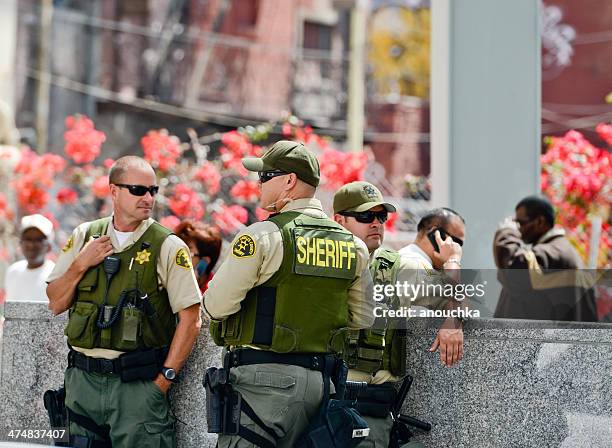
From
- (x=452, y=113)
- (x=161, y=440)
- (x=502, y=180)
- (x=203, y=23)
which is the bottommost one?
(x=161, y=440)

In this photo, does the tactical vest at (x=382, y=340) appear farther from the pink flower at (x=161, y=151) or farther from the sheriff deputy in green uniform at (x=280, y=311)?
the pink flower at (x=161, y=151)

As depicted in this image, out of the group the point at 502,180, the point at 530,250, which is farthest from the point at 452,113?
the point at 530,250

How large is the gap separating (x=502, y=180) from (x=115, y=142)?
15228mm

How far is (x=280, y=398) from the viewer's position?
4.43 metres

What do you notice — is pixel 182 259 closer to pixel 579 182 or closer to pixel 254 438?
pixel 254 438

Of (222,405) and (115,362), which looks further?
(115,362)

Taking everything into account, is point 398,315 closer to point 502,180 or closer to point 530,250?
point 530,250

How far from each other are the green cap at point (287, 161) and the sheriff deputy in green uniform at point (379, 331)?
0.52 metres

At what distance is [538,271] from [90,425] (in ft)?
9.12

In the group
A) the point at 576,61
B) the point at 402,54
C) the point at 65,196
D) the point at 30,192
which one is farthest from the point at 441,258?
the point at 402,54

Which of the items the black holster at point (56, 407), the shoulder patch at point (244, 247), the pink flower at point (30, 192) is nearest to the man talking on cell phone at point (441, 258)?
the shoulder patch at point (244, 247)

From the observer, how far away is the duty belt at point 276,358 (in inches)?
177

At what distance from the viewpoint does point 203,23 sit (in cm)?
2312

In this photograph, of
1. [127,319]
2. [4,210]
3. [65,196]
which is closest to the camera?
[127,319]
